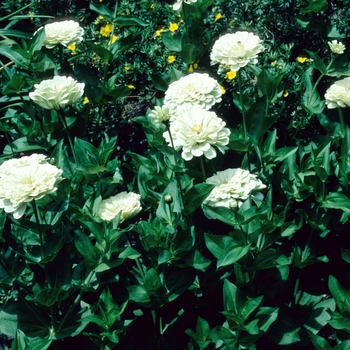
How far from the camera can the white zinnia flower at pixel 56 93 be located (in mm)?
2041

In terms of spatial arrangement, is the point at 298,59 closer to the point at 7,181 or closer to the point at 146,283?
the point at 146,283

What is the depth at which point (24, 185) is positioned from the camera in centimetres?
163

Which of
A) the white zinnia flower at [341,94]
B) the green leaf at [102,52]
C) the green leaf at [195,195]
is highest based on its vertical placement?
the green leaf at [102,52]

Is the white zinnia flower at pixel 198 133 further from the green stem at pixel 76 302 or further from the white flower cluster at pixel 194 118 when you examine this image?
the green stem at pixel 76 302

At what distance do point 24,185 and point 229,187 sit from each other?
65 cm

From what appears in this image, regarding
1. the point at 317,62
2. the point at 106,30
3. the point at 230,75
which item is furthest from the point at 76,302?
the point at 106,30

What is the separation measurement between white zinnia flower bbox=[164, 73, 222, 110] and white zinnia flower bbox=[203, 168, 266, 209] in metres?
0.28

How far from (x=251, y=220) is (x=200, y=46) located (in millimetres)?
1052

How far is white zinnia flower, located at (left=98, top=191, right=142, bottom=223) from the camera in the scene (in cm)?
196

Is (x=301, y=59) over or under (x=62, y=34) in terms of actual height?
under

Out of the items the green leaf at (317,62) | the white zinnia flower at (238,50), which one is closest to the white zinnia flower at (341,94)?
the green leaf at (317,62)

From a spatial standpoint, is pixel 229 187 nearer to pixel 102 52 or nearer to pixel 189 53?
pixel 189 53

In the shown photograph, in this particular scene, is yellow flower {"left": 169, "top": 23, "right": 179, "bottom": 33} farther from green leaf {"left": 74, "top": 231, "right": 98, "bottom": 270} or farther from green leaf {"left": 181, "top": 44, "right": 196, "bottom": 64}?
green leaf {"left": 74, "top": 231, "right": 98, "bottom": 270}

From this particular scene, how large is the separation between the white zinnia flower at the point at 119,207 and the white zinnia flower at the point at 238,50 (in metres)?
0.60
